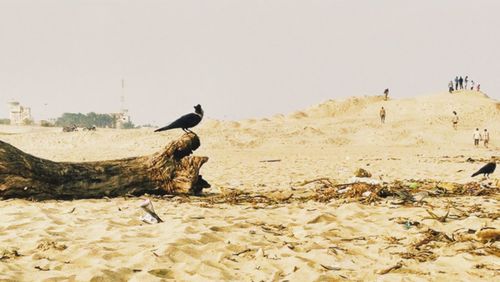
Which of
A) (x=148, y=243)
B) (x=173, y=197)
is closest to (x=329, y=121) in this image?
(x=173, y=197)

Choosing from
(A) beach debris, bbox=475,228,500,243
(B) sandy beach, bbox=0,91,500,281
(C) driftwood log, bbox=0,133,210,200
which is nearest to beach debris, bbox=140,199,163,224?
(B) sandy beach, bbox=0,91,500,281

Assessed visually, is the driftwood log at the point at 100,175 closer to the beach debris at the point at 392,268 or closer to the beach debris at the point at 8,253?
the beach debris at the point at 8,253

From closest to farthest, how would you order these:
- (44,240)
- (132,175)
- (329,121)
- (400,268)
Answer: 1. (400,268)
2. (44,240)
3. (132,175)
4. (329,121)

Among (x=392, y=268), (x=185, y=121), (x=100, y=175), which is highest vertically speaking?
(x=185, y=121)

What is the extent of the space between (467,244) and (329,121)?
44.1m

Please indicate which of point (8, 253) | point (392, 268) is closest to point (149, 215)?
point (8, 253)

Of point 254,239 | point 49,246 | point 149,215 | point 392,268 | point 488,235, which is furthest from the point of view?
point 149,215

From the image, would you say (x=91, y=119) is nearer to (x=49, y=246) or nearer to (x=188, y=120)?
(x=188, y=120)

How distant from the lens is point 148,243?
5.12m

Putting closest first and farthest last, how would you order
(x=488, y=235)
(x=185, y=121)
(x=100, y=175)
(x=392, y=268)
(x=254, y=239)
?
(x=392, y=268)
(x=488, y=235)
(x=254, y=239)
(x=100, y=175)
(x=185, y=121)

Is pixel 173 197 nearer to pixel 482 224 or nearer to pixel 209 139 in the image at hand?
pixel 482 224

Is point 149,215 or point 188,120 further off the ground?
point 188,120

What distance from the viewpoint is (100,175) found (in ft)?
28.2

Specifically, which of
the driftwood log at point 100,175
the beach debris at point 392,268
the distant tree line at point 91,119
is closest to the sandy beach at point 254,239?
the beach debris at point 392,268
